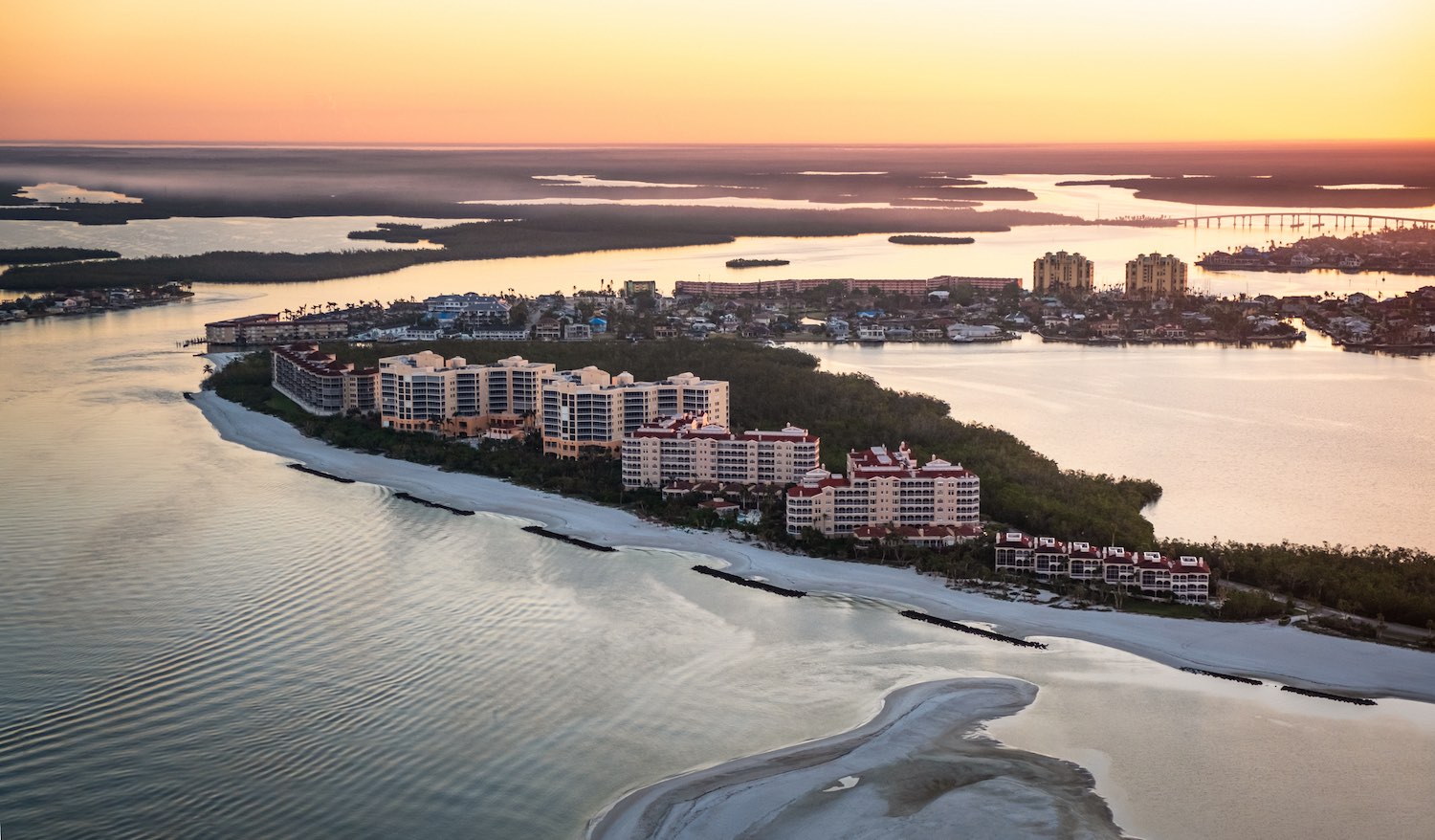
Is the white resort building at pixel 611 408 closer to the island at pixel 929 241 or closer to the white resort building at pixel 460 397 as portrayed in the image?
the white resort building at pixel 460 397

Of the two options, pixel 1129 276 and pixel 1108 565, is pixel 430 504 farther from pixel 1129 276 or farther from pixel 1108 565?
pixel 1129 276

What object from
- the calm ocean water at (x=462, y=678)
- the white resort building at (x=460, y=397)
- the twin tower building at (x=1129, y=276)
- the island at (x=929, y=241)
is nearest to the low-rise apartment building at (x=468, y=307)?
the white resort building at (x=460, y=397)

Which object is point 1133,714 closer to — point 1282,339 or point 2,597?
point 2,597

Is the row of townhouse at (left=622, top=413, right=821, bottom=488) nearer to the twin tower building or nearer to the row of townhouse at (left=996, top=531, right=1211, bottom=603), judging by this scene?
the row of townhouse at (left=996, top=531, right=1211, bottom=603)

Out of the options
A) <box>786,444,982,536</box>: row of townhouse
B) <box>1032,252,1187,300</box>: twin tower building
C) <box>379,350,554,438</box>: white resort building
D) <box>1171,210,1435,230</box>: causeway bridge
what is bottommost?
<box>786,444,982,536</box>: row of townhouse

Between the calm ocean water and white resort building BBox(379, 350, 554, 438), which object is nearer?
the calm ocean water

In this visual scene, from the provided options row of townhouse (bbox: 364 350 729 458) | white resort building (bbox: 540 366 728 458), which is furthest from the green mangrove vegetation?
white resort building (bbox: 540 366 728 458)
